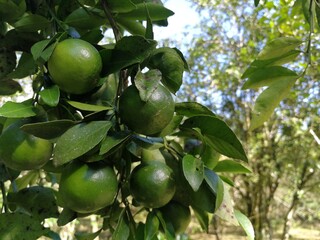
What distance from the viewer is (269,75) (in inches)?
28.5

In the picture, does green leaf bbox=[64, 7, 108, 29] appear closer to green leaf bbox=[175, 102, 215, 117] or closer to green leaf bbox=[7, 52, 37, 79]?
green leaf bbox=[7, 52, 37, 79]

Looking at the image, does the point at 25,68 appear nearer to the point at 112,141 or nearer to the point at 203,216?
the point at 112,141

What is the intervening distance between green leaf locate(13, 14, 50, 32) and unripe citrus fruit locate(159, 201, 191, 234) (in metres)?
0.33

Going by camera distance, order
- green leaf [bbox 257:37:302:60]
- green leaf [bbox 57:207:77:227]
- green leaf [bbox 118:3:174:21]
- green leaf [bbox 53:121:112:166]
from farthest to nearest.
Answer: green leaf [bbox 257:37:302:60], green leaf [bbox 118:3:174:21], green leaf [bbox 57:207:77:227], green leaf [bbox 53:121:112:166]

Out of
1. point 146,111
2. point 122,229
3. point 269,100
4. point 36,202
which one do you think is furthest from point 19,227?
point 269,100

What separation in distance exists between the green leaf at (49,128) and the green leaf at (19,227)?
0.70 feet

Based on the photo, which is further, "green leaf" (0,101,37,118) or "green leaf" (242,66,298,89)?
"green leaf" (242,66,298,89)

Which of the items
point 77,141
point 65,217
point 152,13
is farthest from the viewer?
point 152,13

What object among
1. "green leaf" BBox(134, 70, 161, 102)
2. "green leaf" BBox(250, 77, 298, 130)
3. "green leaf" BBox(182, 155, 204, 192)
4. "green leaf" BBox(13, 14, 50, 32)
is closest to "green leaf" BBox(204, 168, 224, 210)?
"green leaf" BBox(182, 155, 204, 192)

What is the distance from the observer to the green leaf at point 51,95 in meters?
0.46

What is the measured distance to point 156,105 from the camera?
463 mm

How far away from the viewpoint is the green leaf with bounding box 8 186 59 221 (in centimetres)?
70

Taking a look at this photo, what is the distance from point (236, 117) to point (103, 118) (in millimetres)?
4426

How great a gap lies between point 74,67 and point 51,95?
4cm
